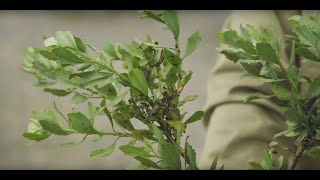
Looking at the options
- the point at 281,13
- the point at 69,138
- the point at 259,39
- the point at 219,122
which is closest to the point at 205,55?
the point at 69,138

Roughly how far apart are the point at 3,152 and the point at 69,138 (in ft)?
1.00

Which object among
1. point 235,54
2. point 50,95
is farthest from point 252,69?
point 50,95

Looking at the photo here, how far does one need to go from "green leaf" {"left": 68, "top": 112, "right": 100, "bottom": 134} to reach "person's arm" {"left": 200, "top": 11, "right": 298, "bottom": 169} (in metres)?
0.27

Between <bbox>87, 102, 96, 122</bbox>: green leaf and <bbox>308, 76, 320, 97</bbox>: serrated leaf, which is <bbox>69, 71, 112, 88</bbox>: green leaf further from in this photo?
<bbox>308, 76, 320, 97</bbox>: serrated leaf

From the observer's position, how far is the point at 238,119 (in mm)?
660

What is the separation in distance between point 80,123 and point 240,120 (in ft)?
1.21

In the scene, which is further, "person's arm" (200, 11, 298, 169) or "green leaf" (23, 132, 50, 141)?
"person's arm" (200, 11, 298, 169)

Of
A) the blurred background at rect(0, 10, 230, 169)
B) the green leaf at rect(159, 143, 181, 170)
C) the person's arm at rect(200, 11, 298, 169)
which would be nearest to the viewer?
the green leaf at rect(159, 143, 181, 170)

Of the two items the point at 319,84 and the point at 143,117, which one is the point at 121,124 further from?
the point at 319,84

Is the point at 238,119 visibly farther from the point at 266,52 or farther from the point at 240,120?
the point at 266,52

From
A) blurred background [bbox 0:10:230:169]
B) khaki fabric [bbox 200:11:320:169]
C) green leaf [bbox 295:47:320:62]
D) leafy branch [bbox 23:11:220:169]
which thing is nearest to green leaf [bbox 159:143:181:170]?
leafy branch [bbox 23:11:220:169]

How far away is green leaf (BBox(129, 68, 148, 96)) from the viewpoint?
1.01 feet

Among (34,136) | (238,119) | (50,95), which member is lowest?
(50,95)

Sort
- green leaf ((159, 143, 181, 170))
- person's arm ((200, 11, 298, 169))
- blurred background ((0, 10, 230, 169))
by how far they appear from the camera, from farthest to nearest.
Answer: blurred background ((0, 10, 230, 169)), person's arm ((200, 11, 298, 169)), green leaf ((159, 143, 181, 170))
